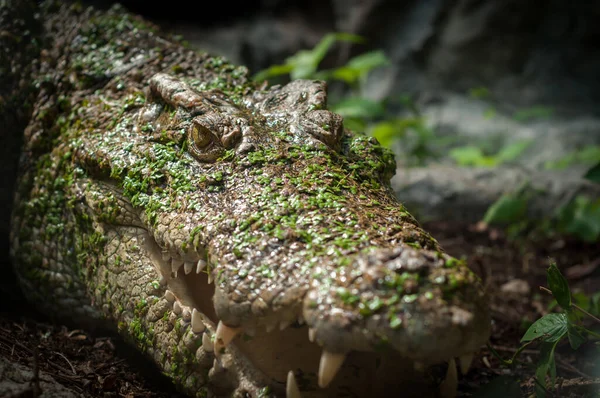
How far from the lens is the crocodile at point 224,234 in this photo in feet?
5.65

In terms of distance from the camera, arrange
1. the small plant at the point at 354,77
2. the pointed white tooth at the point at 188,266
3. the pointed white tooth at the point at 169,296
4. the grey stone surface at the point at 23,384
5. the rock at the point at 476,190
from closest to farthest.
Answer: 1. the grey stone surface at the point at 23,384
2. the pointed white tooth at the point at 188,266
3. the pointed white tooth at the point at 169,296
4. the small plant at the point at 354,77
5. the rock at the point at 476,190

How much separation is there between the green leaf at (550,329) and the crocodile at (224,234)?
400 millimetres

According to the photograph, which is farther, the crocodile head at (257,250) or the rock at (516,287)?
the rock at (516,287)

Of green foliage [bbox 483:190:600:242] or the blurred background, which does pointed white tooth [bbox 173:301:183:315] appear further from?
green foliage [bbox 483:190:600:242]

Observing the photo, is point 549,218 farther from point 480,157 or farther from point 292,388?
point 292,388

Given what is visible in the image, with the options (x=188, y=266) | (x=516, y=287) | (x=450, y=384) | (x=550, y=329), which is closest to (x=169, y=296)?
(x=188, y=266)

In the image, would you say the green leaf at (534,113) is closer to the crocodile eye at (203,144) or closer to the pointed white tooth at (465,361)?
the crocodile eye at (203,144)

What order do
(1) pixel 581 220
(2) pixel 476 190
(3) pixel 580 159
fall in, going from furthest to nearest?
(3) pixel 580 159 < (2) pixel 476 190 < (1) pixel 581 220

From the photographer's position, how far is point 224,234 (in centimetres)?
211

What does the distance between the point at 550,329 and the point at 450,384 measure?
51cm

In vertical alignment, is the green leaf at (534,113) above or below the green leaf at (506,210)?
above

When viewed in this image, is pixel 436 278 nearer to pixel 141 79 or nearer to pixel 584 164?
pixel 141 79

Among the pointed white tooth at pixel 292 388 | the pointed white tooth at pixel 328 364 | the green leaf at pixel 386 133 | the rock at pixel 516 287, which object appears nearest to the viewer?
the pointed white tooth at pixel 328 364

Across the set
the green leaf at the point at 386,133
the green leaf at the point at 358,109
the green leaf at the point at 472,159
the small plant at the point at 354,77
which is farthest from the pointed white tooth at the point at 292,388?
the green leaf at the point at 472,159
